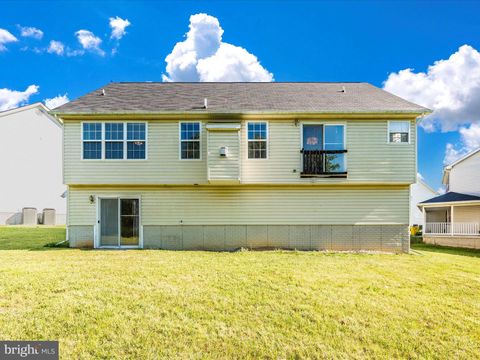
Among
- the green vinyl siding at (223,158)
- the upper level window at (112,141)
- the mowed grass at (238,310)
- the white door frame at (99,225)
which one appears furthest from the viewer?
the white door frame at (99,225)

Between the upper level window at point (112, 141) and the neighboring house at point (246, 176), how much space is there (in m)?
0.04

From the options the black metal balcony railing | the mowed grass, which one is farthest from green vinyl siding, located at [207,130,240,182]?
the mowed grass

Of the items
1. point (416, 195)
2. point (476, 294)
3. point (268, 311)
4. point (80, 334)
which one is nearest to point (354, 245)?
point (476, 294)

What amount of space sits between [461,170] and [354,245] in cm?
1478

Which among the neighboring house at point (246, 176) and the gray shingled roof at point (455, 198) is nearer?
the neighboring house at point (246, 176)

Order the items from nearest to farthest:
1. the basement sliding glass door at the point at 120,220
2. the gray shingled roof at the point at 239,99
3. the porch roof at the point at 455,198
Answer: the gray shingled roof at the point at 239,99 → the basement sliding glass door at the point at 120,220 → the porch roof at the point at 455,198

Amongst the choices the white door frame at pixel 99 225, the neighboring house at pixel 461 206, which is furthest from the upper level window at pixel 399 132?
the white door frame at pixel 99 225

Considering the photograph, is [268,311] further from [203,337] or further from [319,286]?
[319,286]

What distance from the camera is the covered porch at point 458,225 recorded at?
17031 mm

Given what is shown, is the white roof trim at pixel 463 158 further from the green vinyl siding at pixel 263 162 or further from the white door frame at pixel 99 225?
the white door frame at pixel 99 225

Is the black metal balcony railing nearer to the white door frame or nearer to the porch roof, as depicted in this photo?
the white door frame

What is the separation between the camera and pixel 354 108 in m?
11.1

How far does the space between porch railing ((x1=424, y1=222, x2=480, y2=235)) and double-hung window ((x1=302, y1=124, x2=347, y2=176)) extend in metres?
12.2

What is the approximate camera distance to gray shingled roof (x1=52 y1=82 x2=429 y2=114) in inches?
434
